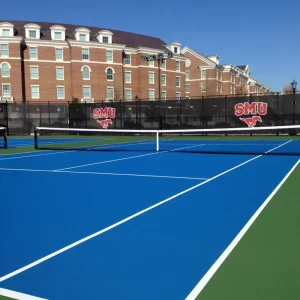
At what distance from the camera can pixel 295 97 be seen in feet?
84.0

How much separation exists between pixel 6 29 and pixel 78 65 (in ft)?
36.7

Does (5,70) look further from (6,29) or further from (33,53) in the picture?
(6,29)

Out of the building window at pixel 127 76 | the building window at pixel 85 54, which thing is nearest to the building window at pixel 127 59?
the building window at pixel 127 76

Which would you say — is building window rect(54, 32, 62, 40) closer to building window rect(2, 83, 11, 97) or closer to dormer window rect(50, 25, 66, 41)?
dormer window rect(50, 25, 66, 41)

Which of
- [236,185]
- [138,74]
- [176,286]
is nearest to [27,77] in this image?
[138,74]

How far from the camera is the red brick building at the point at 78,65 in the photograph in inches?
2112

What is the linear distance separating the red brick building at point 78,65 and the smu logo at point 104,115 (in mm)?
19702

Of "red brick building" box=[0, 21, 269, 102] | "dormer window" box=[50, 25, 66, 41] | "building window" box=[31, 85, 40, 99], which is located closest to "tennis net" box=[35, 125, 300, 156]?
"building window" box=[31, 85, 40, 99]

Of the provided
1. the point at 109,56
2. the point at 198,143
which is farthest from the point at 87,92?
the point at 198,143

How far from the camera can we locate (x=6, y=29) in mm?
53062

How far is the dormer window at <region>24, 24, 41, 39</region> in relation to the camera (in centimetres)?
5506

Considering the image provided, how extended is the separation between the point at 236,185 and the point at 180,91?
206ft

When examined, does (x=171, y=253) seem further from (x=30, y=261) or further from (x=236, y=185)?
(x=236, y=185)

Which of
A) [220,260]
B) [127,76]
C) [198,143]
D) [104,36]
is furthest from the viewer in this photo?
[127,76]
